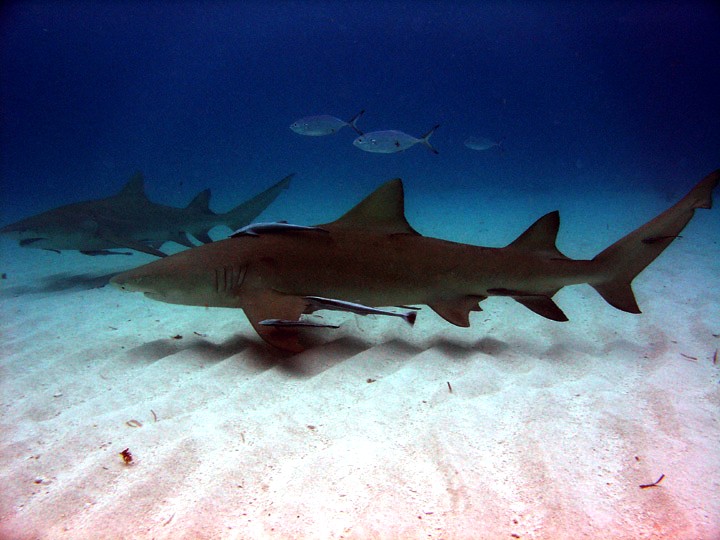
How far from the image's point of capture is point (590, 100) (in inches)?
1906

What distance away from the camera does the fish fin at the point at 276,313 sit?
8.82 ft

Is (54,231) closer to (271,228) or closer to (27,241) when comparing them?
(27,241)

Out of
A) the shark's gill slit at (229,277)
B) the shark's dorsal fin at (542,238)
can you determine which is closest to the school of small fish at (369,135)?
the shark's dorsal fin at (542,238)

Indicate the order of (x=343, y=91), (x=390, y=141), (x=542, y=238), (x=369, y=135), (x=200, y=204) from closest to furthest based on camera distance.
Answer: (x=542, y=238) < (x=200, y=204) < (x=390, y=141) < (x=369, y=135) < (x=343, y=91)

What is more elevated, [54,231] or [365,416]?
[365,416]

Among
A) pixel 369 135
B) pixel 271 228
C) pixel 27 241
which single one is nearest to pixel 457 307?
pixel 271 228

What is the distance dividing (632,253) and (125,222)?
8324 millimetres

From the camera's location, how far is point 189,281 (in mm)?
3188

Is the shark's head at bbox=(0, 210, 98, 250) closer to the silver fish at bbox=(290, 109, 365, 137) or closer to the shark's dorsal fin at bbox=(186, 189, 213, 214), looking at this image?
the shark's dorsal fin at bbox=(186, 189, 213, 214)

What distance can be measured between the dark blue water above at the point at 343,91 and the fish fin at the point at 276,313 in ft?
103

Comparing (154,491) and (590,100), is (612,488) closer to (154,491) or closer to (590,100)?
(154,491)

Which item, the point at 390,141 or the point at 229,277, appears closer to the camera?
the point at 229,277

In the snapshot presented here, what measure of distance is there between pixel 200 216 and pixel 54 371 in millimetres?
5514

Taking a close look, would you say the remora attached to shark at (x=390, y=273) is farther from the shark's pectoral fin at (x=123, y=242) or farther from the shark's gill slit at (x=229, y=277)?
the shark's pectoral fin at (x=123, y=242)
